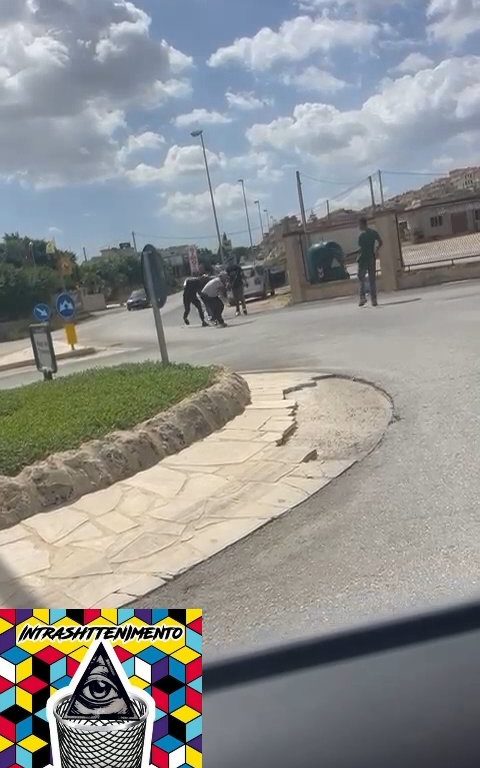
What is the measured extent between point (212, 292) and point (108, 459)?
11.9m

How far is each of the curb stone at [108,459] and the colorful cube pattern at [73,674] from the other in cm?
400

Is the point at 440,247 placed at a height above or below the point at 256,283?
above

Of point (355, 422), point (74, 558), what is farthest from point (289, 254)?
point (74, 558)

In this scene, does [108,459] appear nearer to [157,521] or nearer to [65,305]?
[157,521]

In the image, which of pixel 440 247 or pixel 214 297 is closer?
pixel 214 297

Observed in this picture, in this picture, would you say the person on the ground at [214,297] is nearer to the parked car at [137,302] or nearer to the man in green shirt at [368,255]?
the man in green shirt at [368,255]

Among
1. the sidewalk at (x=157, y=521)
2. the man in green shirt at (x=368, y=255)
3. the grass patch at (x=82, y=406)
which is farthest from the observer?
the man in green shirt at (x=368, y=255)

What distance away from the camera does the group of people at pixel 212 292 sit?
17497 millimetres

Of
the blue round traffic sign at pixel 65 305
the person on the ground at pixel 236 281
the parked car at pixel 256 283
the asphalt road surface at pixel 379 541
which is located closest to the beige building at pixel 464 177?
the parked car at pixel 256 283

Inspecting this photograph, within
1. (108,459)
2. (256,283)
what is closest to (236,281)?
(256,283)

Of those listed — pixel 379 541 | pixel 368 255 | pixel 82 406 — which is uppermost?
pixel 368 255

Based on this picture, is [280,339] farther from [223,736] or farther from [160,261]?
[223,736]

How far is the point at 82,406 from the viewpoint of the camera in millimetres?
7180

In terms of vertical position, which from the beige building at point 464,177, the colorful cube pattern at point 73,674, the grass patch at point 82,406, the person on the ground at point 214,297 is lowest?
the grass patch at point 82,406
